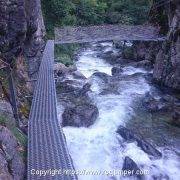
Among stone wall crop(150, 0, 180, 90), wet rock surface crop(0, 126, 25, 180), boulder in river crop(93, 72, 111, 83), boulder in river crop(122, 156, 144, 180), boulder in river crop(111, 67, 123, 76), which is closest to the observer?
wet rock surface crop(0, 126, 25, 180)

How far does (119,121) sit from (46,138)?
5.51 metres

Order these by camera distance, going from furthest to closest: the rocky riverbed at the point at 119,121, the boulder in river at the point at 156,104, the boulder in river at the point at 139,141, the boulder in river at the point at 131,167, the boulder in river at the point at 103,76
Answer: the boulder in river at the point at 103,76, the boulder in river at the point at 156,104, the boulder in river at the point at 139,141, the rocky riverbed at the point at 119,121, the boulder in river at the point at 131,167

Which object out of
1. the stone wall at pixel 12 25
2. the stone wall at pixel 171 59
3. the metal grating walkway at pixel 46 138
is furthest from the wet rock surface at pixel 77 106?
the stone wall at pixel 171 59

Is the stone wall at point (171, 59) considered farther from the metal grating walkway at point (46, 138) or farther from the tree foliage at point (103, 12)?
the tree foliage at point (103, 12)

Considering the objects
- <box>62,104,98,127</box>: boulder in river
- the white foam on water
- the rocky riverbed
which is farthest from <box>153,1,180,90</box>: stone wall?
<box>62,104,98,127</box>: boulder in river

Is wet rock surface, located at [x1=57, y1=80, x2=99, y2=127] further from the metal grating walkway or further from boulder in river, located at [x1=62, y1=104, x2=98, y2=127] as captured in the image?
the metal grating walkway

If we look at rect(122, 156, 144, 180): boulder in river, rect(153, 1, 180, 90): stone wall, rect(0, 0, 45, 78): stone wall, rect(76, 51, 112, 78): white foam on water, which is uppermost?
rect(0, 0, 45, 78): stone wall

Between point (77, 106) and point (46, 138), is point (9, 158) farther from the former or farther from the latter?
point (77, 106)

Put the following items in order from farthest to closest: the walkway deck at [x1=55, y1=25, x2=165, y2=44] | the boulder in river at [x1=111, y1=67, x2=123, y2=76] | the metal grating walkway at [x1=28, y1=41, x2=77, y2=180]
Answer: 1. the boulder in river at [x1=111, y1=67, x2=123, y2=76]
2. the walkway deck at [x1=55, y1=25, x2=165, y2=44]
3. the metal grating walkway at [x1=28, y1=41, x2=77, y2=180]

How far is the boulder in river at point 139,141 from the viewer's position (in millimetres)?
10664

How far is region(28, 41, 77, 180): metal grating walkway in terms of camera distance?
6.59m

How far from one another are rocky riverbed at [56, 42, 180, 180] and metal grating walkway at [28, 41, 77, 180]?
1.87 m

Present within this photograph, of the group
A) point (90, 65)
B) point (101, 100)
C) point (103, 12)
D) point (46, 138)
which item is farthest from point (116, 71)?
point (46, 138)

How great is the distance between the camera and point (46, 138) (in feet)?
25.5
